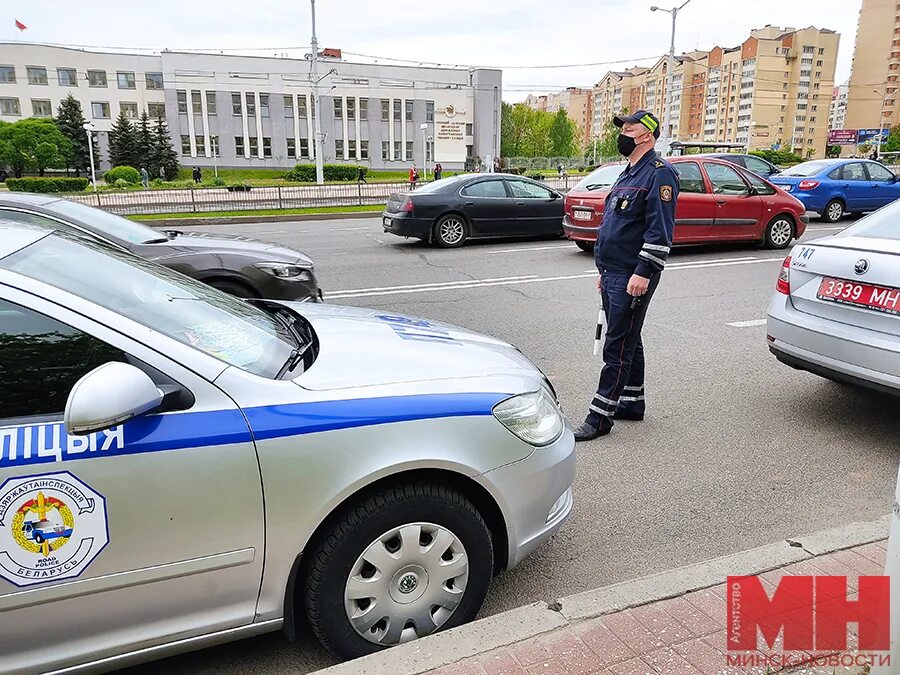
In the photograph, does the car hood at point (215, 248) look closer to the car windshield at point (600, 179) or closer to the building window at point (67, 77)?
the car windshield at point (600, 179)

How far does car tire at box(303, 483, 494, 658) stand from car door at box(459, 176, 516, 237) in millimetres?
11155

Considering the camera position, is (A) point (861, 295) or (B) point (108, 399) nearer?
(B) point (108, 399)

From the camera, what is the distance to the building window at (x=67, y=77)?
230 ft

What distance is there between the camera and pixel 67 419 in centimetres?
192

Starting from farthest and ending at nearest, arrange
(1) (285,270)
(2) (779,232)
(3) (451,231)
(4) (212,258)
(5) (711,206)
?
(3) (451,231)
(2) (779,232)
(5) (711,206)
(1) (285,270)
(4) (212,258)

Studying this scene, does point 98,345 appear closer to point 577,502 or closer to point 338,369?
point 338,369

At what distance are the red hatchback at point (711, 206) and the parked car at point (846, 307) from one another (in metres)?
6.53

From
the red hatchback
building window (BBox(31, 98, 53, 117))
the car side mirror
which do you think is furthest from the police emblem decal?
building window (BBox(31, 98, 53, 117))

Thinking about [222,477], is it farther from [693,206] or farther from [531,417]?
[693,206]

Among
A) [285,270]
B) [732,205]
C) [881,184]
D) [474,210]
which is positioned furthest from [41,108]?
[285,270]

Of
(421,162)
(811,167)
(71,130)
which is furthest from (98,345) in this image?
(421,162)

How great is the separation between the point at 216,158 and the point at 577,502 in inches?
2962

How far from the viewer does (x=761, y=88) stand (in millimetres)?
109188

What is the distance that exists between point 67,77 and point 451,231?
74.4 metres
